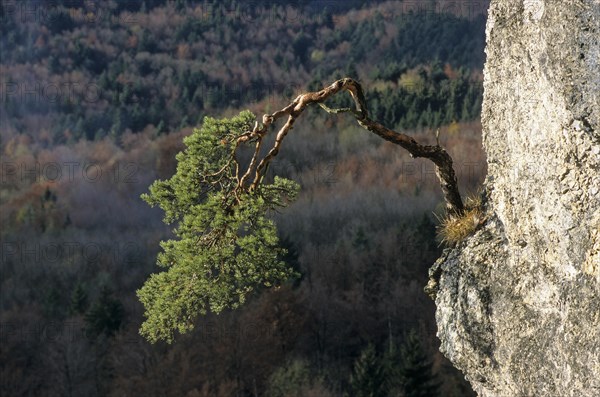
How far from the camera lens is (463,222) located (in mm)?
7238

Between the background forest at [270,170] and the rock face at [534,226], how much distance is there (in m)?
2.77

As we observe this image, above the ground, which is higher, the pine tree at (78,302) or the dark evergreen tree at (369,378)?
the dark evergreen tree at (369,378)

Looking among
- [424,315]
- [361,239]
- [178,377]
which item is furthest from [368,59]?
[178,377]

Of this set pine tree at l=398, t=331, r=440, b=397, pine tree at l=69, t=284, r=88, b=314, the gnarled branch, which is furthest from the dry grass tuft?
pine tree at l=69, t=284, r=88, b=314

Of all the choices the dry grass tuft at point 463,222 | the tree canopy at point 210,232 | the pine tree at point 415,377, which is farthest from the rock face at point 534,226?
the pine tree at point 415,377

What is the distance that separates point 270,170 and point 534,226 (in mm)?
57722

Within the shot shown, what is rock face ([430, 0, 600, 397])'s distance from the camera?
570 cm

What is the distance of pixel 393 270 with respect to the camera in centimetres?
6069

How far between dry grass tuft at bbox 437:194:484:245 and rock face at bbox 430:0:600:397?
0.09 meters

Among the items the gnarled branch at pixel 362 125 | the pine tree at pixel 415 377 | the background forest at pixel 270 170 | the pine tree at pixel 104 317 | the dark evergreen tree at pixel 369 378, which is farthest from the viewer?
the pine tree at pixel 104 317

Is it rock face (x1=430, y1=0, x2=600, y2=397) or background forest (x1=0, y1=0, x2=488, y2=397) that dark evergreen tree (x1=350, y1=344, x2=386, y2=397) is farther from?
rock face (x1=430, y1=0, x2=600, y2=397)

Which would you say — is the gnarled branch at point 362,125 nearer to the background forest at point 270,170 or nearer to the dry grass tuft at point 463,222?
the dry grass tuft at point 463,222

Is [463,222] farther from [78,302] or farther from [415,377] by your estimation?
[78,302]

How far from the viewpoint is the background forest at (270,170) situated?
156 ft
